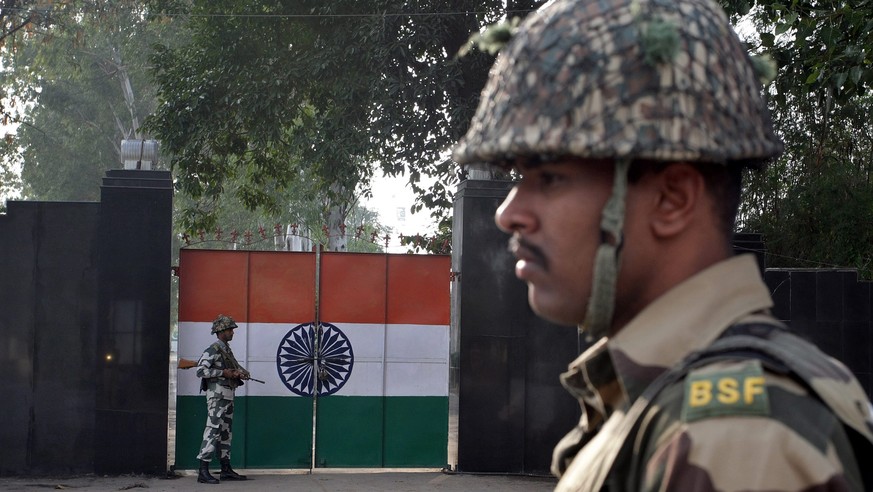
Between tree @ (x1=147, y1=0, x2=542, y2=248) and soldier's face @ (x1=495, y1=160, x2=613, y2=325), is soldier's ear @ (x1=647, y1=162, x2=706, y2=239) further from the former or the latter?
tree @ (x1=147, y1=0, x2=542, y2=248)

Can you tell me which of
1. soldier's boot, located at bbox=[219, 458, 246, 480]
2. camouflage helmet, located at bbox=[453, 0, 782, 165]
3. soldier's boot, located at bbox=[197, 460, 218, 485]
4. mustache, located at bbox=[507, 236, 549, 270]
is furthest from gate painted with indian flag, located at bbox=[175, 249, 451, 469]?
camouflage helmet, located at bbox=[453, 0, 782, 165]

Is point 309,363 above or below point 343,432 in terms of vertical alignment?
above

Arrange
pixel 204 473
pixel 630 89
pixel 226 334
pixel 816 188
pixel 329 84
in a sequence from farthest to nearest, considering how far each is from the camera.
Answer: pixel 329 84, pixel 816 188, pixel 226 334, pixel 204 473, pixel 630 89

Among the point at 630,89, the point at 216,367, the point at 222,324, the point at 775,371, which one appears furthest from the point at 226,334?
the point at 775,371

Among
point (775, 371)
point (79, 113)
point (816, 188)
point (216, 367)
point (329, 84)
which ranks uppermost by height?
point (79, 113)

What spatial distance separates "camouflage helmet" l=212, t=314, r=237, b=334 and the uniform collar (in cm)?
943

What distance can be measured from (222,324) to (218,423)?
933mm

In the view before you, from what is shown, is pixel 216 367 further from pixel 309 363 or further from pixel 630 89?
pixel 630 89

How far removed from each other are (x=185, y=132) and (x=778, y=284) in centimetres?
1006

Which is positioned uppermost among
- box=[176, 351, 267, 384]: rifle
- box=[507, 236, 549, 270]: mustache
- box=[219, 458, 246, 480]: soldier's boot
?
box=[507, 236, 549, 270]: mustache

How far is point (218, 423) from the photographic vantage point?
10648 millimetres

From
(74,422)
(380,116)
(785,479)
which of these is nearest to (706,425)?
(785,479)

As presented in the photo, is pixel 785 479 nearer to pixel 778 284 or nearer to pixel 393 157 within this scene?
pixel 778 284

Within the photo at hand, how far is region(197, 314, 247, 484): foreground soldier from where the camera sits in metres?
10.6
